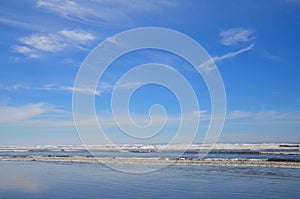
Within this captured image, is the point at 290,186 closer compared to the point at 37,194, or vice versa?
the point at 37,194

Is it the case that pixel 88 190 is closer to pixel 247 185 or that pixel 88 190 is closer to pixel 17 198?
pixel 17 198

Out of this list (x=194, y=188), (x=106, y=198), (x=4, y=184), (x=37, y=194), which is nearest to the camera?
(x=106, y=198)

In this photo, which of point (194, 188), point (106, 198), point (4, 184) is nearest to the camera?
point (106, 198)

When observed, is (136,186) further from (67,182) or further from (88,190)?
(67,182)

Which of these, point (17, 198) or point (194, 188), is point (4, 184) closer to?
point (17, 198)

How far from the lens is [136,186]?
23.7 metres

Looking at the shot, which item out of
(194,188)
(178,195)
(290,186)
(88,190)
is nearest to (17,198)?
(88,190)

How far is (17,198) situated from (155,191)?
7.99 meters

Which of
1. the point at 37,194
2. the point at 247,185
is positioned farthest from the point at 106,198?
the point at 247,185

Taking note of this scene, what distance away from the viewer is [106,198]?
19.1 m

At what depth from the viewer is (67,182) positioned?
26.5m

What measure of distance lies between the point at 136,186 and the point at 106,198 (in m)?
4.87

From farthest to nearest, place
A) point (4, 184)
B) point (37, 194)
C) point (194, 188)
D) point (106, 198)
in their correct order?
point (4, 184) < point (194, 188) < point (37, 194) < point (106, 198)

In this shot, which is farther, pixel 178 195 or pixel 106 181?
pixel 106 181
